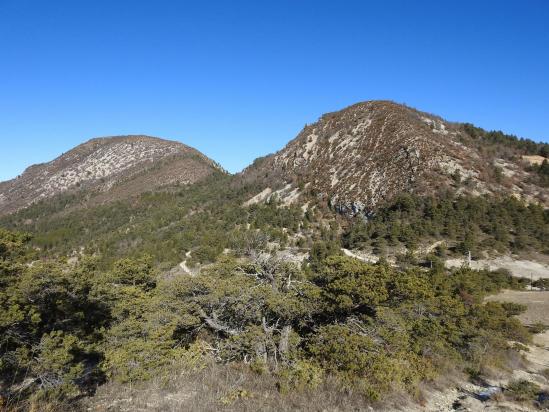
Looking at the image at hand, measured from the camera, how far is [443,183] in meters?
46.7

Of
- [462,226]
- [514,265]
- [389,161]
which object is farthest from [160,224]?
[514,265]

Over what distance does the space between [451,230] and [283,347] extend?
3078cm

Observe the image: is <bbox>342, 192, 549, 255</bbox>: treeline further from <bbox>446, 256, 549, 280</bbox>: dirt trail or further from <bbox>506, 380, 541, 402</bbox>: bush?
<bbox>506, 380, 541, 402</bbox>: bush

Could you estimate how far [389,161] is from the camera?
5503cm

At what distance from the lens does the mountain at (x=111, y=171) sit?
4503 inches

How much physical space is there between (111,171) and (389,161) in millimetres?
103017

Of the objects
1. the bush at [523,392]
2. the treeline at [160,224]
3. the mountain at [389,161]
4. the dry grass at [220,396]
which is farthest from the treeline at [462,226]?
the dry grass at [220,396]

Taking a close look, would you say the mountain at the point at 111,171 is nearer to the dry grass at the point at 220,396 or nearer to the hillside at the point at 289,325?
the hillside at the point at 289,325

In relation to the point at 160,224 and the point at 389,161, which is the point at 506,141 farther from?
the point at 160,224

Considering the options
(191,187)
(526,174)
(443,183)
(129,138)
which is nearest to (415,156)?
(443,183)

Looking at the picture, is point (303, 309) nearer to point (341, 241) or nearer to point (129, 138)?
point (341, 241)

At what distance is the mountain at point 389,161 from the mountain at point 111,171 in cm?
5137

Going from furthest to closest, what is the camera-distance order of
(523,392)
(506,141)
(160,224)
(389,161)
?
(160,224) → (506,141) → (389,161) → (523,392)

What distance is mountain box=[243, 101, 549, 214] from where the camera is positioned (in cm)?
4766
